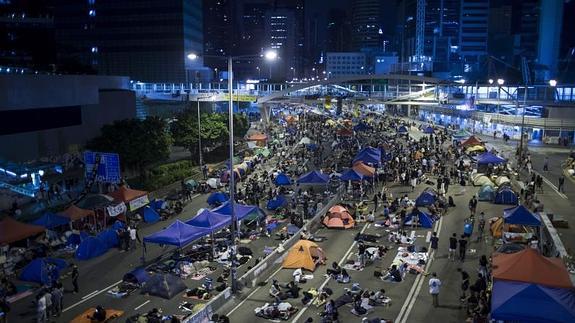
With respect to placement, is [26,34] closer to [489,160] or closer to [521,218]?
[489,160]

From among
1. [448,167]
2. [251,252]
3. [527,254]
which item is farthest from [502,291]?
[448,167]

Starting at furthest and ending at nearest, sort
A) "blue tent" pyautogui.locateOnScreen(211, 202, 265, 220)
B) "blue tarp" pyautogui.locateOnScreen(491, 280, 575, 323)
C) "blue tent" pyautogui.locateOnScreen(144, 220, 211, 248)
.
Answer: "blue tent" pyautogui.locateOnScreen(211, 202, 265, 220)
"blue tent" pyautogui.locateOnScreen(144, 220, 211, 248)
"blue tarp" pyautogui.locateOnScreen(491, 280, 575, 323)

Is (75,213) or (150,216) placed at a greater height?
(75,213)

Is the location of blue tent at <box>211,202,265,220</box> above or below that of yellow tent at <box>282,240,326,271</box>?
above

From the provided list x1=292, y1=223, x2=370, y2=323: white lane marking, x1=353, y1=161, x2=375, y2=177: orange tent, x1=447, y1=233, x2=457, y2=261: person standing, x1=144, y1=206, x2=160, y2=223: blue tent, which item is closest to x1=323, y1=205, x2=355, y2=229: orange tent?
x1=292, y1=223, x2=370, y2=323: white lane marking

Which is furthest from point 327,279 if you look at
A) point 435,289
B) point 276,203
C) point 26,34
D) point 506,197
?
point 26,34

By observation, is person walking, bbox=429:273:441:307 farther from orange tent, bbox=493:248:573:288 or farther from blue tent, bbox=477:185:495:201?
blue tent, bbox=477:185:495:201

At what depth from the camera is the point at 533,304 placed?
15.8 metres

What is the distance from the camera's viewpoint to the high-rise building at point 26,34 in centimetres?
7944

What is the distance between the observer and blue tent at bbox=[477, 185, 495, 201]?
3391 cm

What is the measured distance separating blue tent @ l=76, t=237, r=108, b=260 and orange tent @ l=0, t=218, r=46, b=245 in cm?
237

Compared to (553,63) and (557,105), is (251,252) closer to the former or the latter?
(557,105)

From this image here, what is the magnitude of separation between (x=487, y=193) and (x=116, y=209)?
22.8 meters

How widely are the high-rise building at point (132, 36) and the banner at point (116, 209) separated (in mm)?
93505
